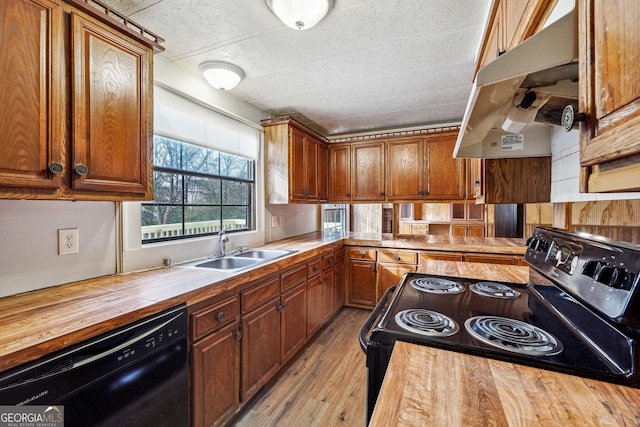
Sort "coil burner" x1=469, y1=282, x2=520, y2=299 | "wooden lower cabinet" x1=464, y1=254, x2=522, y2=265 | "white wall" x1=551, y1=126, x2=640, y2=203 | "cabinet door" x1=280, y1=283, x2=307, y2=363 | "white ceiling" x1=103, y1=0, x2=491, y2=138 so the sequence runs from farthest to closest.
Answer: "wooden lower cabinet" x1=464, y1=254, x2=522, y2=265, "cabinet door" x1=280, y1=283, x2=307, y2=363, "white ceiling" x1=103, y1=0, x2=491, y2=138, "white wall" x1=551, y1=126, x2=640, y2=203, "coil burner" x1=469, y1=282, x2=520, y2=299

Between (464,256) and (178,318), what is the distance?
263cm

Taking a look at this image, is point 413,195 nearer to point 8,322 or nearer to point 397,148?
point 397,148

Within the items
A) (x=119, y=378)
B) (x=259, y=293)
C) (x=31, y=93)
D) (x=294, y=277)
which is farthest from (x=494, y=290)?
(x=31, y=93)

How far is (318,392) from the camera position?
1.97 meters

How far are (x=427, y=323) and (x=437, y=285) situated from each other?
0.48 m

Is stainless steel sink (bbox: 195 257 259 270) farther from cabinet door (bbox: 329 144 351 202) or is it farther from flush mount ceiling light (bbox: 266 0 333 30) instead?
cabinet door (bbox: 329 144 351 202)

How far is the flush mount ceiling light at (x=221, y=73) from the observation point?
202cm

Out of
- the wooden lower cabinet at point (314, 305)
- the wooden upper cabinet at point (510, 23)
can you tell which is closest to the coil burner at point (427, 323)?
the wooden upper cabinet at point (510, 23)

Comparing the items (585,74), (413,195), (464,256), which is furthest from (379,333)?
(413,195)

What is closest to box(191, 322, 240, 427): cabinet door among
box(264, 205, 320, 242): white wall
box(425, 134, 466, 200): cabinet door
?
box(264, 205, 320, 242): white wall

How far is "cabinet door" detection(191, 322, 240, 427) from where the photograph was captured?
1.40 meters

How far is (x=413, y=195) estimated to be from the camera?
3.33m

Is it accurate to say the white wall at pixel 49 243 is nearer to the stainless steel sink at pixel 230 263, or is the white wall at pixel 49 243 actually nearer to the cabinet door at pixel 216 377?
the stainless steel sink at pixel 230 263

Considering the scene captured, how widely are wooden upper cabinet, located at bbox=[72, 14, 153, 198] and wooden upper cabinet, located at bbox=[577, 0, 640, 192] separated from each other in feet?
5.40
